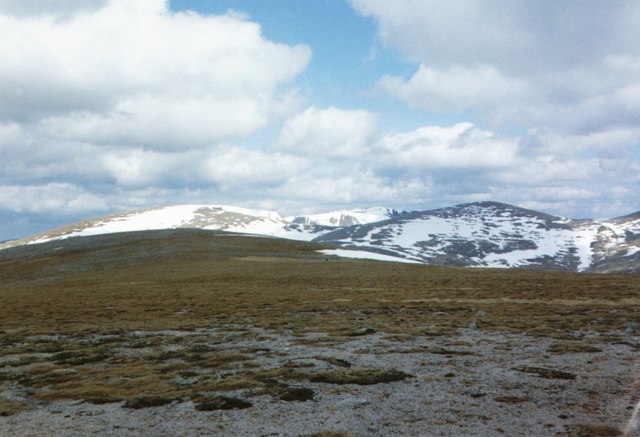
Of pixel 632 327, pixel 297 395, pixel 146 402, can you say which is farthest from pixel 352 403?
pixel 632 327

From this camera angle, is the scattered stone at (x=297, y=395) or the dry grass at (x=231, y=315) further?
the dry grass at (x=231, y=315)

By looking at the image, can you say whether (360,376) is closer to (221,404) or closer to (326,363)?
(326,363)

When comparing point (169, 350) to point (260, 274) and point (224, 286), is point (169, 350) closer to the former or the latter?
point (224, 286)

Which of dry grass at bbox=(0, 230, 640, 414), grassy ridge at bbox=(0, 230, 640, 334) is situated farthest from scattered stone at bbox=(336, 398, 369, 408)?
grassy ridge at bbox=(0, 230, 640, 334)

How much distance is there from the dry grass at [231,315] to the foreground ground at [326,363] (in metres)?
0.14

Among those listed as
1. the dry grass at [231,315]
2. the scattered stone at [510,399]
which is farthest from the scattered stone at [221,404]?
the scattered stone at [510,399]

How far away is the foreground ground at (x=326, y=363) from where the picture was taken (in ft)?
43.2

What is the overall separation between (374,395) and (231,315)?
939 inches

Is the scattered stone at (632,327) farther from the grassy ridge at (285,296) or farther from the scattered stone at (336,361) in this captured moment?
the scattered stone at (336,361)

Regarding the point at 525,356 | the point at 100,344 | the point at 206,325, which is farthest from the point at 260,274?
the point at 525,356

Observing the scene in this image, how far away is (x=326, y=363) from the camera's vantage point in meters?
19.8

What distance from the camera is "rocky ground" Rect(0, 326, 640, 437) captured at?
12609mm

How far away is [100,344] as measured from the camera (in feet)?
86.4

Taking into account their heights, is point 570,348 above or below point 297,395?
below
